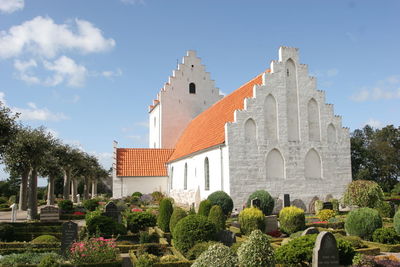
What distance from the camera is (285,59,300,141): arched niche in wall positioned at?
76.0ft

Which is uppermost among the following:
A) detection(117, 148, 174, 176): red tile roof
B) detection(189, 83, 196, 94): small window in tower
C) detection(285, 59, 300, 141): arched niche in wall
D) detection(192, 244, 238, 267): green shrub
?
detection(189, 83, 196, 94): small window in tower

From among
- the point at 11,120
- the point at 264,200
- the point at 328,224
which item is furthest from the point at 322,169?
the point at 11,120

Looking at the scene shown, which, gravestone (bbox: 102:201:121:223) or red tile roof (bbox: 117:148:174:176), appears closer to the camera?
gravestone (bbox: 102:201:121:223)

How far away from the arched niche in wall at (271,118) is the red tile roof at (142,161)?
14.1 metres

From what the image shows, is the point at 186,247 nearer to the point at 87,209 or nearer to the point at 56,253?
the point at 56,253

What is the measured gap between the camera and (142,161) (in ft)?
114

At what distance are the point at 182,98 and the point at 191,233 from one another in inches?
1102

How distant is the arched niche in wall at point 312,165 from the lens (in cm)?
2311

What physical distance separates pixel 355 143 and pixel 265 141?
3068cm

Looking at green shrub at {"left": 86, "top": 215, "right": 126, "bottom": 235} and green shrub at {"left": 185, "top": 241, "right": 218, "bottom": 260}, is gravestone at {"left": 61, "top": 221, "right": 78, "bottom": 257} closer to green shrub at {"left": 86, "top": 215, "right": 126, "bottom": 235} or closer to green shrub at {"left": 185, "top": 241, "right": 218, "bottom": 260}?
green shrub at {"left": 86, "top": 215, "right": 126, "bottom": 235}

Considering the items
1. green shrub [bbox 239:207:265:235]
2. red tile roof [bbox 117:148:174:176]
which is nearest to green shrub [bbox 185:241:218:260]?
green shrub [bbox 239:207:265:235]

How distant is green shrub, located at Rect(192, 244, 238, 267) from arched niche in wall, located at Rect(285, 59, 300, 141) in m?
16.0

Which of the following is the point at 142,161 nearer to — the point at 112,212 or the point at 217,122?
the point at 217,122

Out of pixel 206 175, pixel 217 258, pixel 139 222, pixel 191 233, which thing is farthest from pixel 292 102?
pixel 217 258
